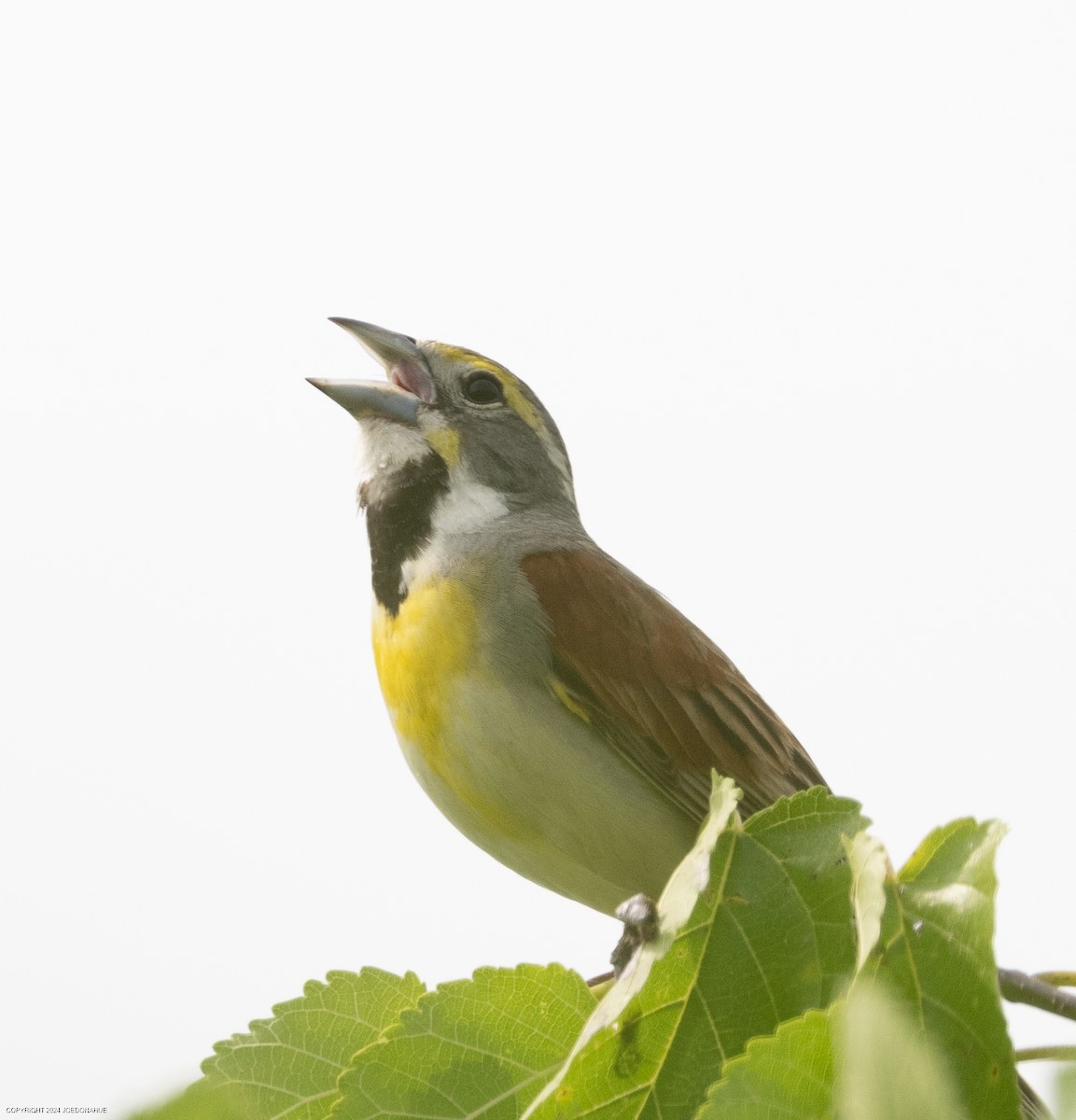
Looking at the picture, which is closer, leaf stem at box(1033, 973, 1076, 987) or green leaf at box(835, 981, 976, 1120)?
green leaf at box(835, 981, 976, 1120)

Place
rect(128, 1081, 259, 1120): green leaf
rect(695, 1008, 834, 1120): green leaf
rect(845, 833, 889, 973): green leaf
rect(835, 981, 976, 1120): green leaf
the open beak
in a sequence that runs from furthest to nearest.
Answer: the open beak → rect(845, 833, 889, 973): green leaf → rect(695, 1008, 834, 1120): green leaf → rect(128, 1081, 259, 1120): green leaf → rect(835, 981, 976, 1120): green leaf

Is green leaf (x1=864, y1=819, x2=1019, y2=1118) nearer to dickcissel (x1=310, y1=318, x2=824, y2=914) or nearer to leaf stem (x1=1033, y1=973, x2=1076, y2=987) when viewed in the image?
leaf stem (x1=1033, y1=973, x2=1076, y2=987)

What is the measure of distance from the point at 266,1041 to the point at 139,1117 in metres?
1.41

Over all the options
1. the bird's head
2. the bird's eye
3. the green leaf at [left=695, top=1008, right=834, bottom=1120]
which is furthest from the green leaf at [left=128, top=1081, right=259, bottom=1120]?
the bird's eye

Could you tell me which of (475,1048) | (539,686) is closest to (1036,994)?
(475,1048)

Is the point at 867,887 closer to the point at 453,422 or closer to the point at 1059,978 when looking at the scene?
the point at 1059,978

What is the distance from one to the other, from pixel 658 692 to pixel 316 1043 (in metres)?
2.01

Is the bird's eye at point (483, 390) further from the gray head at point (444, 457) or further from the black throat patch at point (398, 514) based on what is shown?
the black throat patch at point (398, 514)

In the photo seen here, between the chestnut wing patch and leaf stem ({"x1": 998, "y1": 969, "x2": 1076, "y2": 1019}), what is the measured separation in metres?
1.98

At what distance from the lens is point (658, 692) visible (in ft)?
15.6

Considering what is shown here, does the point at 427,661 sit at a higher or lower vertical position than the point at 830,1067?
higher

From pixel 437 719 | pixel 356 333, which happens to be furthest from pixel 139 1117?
pixel 356 333

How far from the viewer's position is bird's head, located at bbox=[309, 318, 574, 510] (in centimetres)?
531

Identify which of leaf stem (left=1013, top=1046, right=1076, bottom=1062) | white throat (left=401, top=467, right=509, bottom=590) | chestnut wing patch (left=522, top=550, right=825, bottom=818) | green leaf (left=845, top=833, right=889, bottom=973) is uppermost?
white throat (left=401, top=467, right=509, bottom=590)
